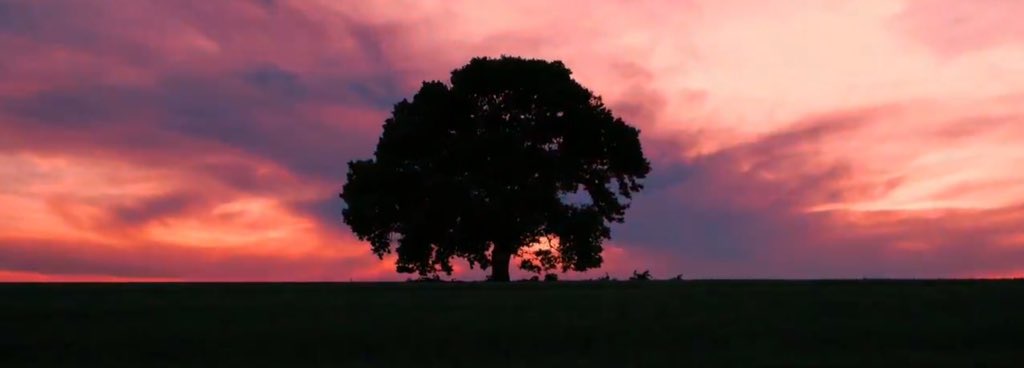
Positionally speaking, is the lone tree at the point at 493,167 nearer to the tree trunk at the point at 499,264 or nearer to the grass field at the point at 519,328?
the tree trunk at the point at 499,264

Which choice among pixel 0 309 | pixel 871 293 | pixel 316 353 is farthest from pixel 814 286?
pixel 0 309

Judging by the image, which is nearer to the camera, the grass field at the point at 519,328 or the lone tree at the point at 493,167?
the grass field at the point at 519,328

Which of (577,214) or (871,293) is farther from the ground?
(577,214)

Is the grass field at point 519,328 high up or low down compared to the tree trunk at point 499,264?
down

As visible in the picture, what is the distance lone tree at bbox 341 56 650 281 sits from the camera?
47.9m

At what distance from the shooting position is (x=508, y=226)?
4803 centimetres

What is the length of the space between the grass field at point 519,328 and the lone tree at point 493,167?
18112 mm

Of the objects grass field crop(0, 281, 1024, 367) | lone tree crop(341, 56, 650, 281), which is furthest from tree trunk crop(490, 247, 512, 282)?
grass field crop(0, 281, 1024, 367)

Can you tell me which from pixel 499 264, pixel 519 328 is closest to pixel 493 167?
pixel 499 264

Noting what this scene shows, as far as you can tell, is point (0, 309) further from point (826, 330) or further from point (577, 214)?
point (577, 214)

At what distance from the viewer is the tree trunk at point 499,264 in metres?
49.6

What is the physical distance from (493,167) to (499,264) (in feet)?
13.9

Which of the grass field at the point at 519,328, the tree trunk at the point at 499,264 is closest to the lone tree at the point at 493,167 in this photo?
the tree trunk at the point at 499,264

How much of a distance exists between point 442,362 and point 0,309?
36.2 ft
